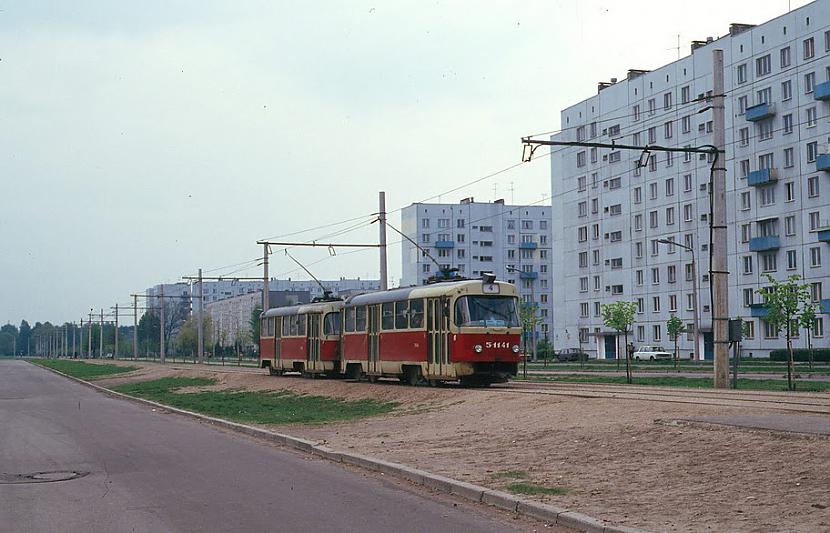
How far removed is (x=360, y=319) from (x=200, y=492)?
77.4 feet

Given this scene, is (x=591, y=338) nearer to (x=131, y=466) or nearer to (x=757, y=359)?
(x=757, y=359)

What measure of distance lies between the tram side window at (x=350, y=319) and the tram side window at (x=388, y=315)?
11.5ft

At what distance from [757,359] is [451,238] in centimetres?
6965

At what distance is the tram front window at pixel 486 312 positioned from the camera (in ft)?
91.6

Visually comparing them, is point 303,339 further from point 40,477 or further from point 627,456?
point 627,456

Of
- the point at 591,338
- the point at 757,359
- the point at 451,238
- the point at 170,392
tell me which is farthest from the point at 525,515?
the point at 451,238

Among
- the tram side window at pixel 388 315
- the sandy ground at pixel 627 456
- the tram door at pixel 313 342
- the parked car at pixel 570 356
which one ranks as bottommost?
the parked car at pixel 570 356

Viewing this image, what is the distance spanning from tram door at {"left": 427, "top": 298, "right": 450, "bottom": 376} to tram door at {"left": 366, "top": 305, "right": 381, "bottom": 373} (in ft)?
13.6

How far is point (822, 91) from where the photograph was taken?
6334 centimetres

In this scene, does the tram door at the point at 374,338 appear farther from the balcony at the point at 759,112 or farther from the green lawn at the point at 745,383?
the balcony at the point at 759,112

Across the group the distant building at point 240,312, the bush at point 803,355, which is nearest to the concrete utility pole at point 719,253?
the bush at point 803,355

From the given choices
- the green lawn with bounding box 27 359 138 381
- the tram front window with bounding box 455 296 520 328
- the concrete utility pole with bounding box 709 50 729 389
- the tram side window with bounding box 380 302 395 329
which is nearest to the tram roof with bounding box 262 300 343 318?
the tram side window with bounding box 380 302 395 329

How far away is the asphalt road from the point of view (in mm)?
9539

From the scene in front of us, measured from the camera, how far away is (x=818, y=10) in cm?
6438
